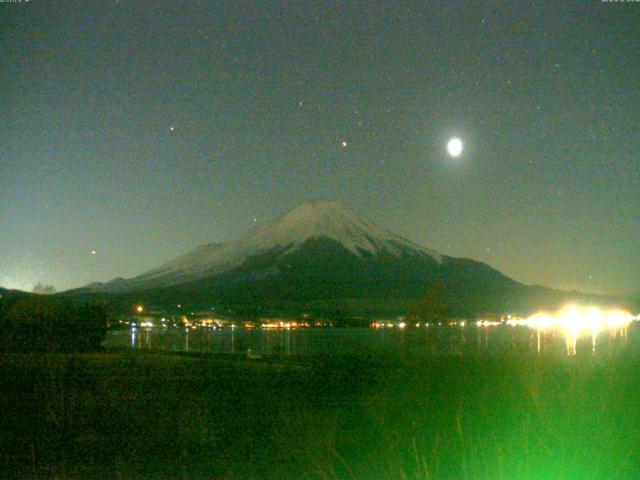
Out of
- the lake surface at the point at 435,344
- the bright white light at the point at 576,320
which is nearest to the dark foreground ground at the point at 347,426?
the lake surface at the point at 435,344

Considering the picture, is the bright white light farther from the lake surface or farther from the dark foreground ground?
the dark foreground ground

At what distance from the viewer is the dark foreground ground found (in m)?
8.59

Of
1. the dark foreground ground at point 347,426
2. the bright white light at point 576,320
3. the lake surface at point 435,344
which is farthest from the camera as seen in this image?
the bright white light at point 576,320

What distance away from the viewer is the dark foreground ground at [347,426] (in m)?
8.59

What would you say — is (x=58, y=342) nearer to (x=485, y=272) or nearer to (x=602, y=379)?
(x=602, y=379)

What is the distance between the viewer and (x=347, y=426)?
11.6m

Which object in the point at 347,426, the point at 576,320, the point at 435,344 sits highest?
the point at 576,320

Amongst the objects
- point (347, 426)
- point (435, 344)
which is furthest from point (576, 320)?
point (347, 426)

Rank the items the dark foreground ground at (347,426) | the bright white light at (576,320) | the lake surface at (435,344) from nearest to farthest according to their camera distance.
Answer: the dark foreground ground at (347,426)
the lake surface at (435,344)
the bright white light at (576,320)

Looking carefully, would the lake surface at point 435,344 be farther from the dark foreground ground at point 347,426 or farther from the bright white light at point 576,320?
the bright white light at point 576,320

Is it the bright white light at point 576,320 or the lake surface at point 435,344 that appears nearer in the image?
the lake surface at point 435,344

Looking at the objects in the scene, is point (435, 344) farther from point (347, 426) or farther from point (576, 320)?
point (576, 320)

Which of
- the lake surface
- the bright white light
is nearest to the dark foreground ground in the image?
the lake surface

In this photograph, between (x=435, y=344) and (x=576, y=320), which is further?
(x=576, y=320)
